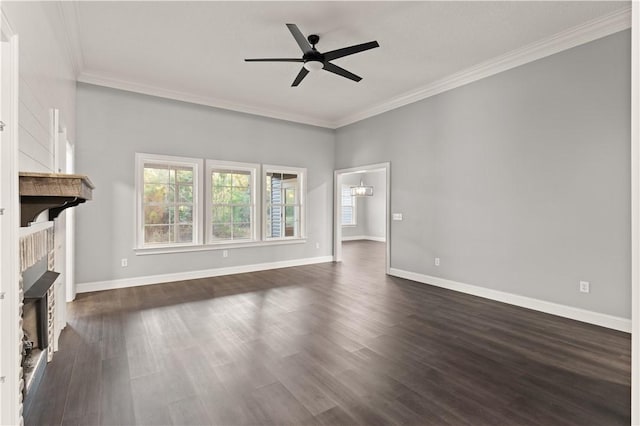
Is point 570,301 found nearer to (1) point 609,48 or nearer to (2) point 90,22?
(1) point 609,48

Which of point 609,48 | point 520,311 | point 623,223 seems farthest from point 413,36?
point 520,311

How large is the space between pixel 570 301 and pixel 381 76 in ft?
12.8

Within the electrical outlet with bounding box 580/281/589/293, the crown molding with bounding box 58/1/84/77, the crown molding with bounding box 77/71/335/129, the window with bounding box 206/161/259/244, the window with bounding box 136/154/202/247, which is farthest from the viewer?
the window with bounding box 206/161/259/244

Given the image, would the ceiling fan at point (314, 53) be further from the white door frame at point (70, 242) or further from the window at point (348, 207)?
the window at point (348, 207)

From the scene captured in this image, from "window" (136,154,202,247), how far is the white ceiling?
1184mm

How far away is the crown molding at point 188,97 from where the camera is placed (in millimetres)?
4902

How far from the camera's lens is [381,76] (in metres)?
5.00

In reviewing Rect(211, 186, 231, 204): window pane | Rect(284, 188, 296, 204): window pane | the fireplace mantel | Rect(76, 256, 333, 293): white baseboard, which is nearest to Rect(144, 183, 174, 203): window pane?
Rect(211, 186, 231, 204): window pane

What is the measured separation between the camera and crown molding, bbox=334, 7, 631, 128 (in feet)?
11.3

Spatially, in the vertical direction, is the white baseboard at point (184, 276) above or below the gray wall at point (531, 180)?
below

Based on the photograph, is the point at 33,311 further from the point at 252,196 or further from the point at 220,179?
the point at 252,196

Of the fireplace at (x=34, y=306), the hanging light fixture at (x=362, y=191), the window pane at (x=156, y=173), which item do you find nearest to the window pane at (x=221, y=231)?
the window pane at (x=156, y=173)

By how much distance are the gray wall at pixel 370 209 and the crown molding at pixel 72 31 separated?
954 centimetres

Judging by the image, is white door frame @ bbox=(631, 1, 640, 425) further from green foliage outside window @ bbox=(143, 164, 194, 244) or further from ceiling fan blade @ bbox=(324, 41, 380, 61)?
green foliage outside window @ bbox=(143, 164, 194, 244)
